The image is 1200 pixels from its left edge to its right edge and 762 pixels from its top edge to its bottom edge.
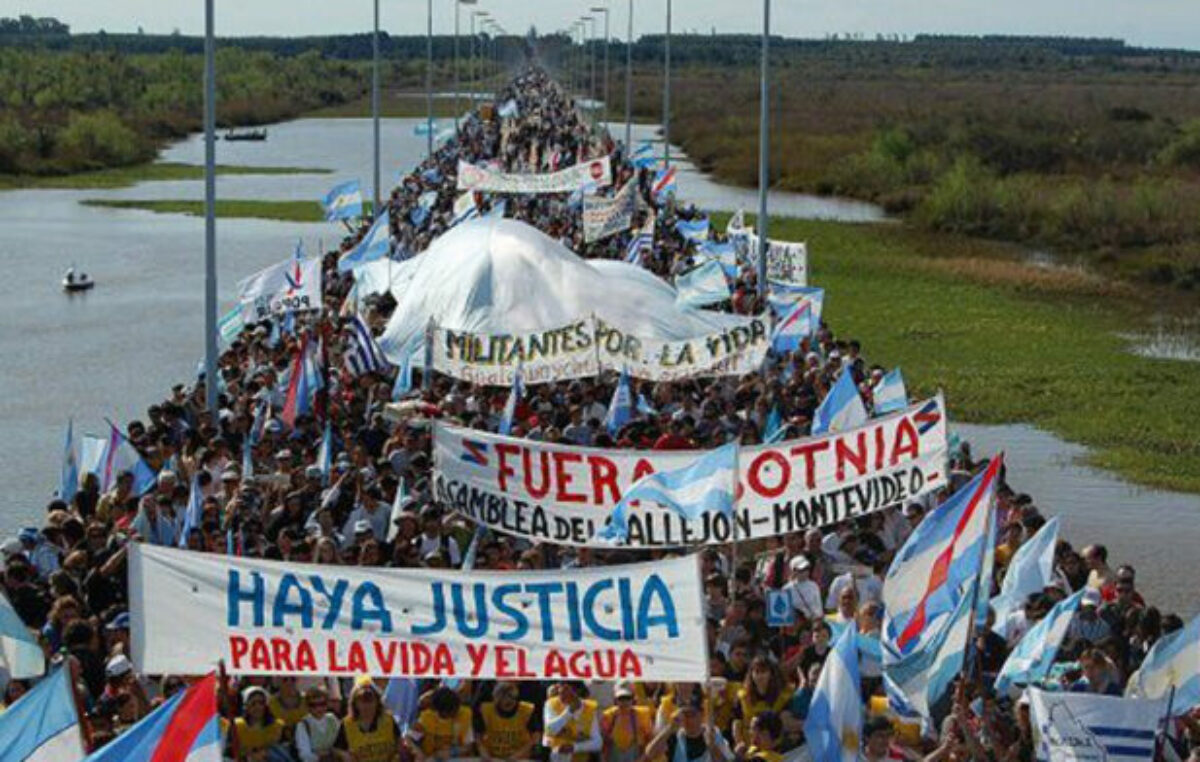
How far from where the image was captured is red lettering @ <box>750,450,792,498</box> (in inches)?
518

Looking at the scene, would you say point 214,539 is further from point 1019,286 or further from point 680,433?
point 1019,286

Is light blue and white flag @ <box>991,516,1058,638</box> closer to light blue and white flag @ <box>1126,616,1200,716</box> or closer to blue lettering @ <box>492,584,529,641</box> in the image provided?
light blue and white flag @ <box>1126,616,1200,716</box>

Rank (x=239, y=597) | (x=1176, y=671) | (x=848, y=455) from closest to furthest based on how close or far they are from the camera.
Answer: (x=239, y=597)
(x=1176, y=671)
(x=848, y=455)

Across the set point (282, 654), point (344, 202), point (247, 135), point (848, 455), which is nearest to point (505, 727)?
point (282, 654)

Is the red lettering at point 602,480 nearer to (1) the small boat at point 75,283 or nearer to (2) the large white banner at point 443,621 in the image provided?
(2) the large white banner at point 443,621

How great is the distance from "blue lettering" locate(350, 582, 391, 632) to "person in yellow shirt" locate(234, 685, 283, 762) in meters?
0.81

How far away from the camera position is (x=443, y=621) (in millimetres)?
9945

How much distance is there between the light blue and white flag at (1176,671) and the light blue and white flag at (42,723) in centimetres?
552

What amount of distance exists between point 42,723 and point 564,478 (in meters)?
5.13

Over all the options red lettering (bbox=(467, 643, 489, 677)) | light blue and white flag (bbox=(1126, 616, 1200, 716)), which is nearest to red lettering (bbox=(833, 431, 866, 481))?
light blue and white flag (bbox=(1126, 616, 1200, 716))

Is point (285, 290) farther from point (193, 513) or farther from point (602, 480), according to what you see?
point (602, 480)

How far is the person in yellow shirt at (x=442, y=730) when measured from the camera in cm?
1053

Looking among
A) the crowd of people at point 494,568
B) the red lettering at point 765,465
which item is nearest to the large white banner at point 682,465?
the red lettering at point 765,465

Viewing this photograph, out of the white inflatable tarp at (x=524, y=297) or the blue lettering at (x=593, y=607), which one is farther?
the white inflatable tarp at (x=524, y=297)
